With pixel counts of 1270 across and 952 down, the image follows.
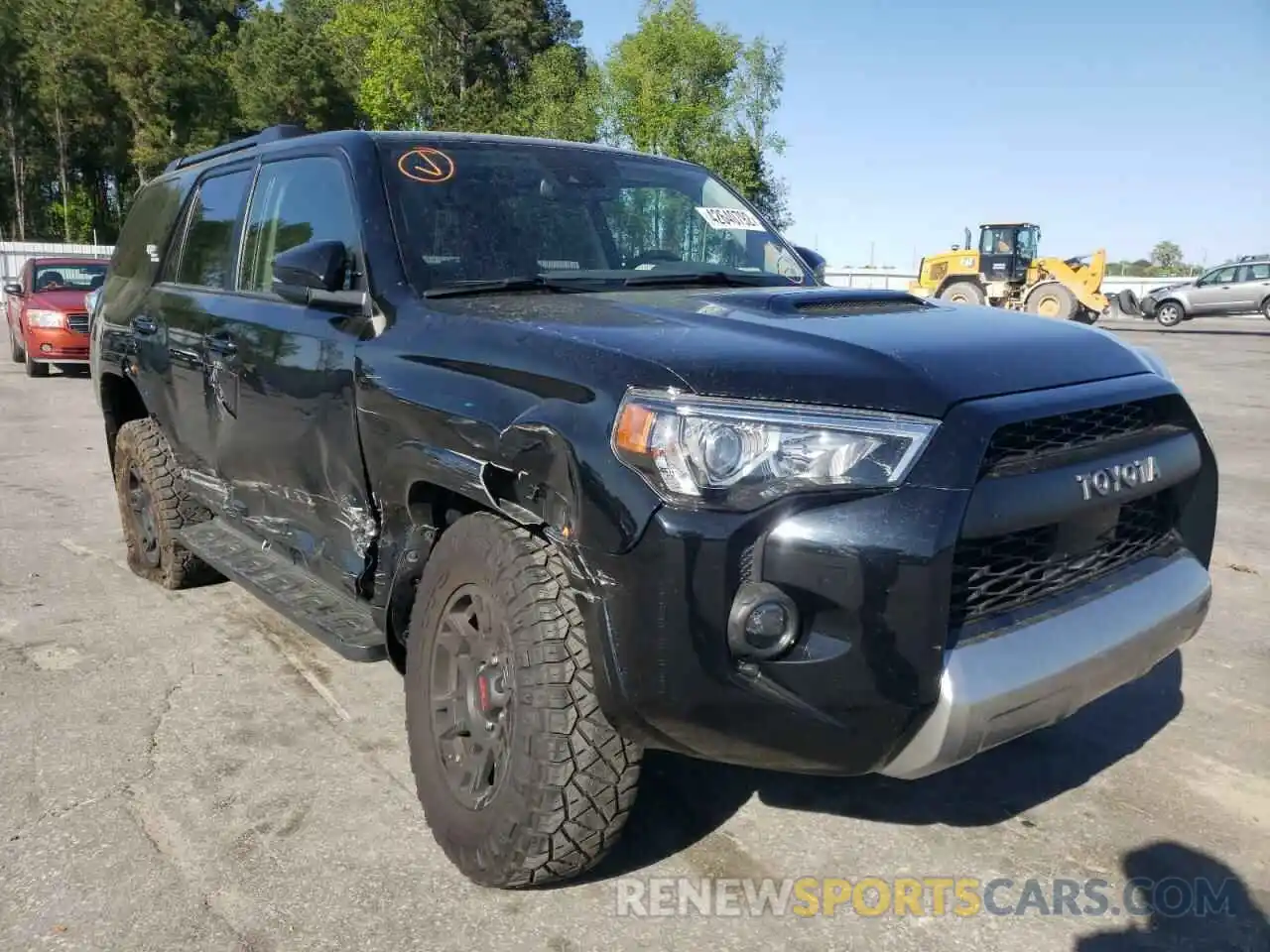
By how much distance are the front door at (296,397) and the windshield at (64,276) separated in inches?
506

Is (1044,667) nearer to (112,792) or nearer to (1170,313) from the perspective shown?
(112,792)

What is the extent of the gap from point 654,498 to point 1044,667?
939mm

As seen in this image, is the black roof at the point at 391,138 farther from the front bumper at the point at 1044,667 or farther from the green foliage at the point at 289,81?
the green foliage at the point at 289,81

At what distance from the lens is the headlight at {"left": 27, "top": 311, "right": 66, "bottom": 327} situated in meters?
13.8

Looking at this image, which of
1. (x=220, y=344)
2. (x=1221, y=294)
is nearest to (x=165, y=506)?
(x=220, y=344)

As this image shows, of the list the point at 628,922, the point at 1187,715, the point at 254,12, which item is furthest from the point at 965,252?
the point at 254,12

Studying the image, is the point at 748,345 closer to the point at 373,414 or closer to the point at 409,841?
the point at 373,414

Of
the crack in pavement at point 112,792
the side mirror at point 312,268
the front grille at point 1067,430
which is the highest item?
the side mirror at point 312,268

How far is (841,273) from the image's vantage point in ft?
144

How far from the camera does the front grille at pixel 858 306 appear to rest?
108 inches

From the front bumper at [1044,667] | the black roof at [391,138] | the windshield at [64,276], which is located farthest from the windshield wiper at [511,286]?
the windshield at [64,276]

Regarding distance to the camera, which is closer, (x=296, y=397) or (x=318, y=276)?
(x=318, y=276)

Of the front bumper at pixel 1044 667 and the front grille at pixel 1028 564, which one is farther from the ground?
the front grille at pixel 1028 564

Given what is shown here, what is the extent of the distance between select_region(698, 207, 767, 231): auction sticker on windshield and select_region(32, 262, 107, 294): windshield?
13.6 meters
